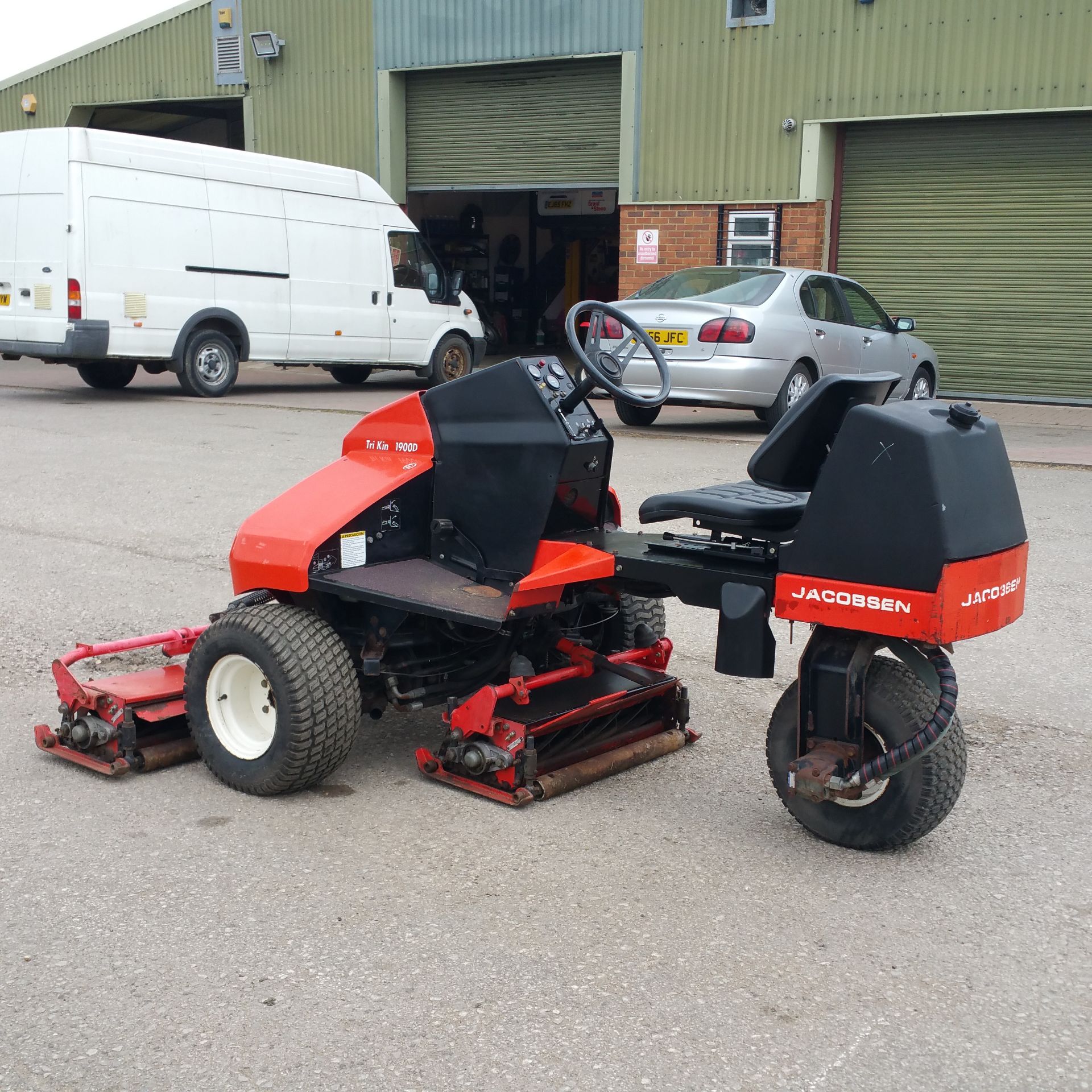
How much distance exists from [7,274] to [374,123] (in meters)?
8.27

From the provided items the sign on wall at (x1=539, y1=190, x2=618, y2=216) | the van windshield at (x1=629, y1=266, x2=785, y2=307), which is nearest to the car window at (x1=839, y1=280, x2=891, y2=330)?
the van windshield at (x1=629, y1=266, x2=785, y2=307)

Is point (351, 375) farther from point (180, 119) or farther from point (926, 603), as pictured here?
point (926, 603)

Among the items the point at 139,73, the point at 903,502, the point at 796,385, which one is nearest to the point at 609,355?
the point at 903,502

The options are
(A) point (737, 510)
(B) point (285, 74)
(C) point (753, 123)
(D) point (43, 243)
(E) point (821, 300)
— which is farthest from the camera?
(B) point (285, 74)

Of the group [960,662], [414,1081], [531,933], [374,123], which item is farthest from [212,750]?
[374,123]

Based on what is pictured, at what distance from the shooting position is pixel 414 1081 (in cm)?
262

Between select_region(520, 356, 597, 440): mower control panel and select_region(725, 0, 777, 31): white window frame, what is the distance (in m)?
14.5

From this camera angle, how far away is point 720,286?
1282 centimetres

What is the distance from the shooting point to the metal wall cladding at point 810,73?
15.7 m

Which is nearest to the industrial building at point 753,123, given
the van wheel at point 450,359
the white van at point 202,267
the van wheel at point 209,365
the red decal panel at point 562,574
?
the van wheel at point 450,359

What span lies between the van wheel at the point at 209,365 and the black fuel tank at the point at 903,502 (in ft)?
40.8

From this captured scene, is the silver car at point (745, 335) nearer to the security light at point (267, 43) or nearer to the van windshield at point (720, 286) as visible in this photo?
the van windshield at point (720, 286)

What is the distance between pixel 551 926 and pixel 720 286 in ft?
33.7

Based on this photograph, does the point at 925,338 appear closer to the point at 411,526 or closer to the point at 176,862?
the point at 411,526
